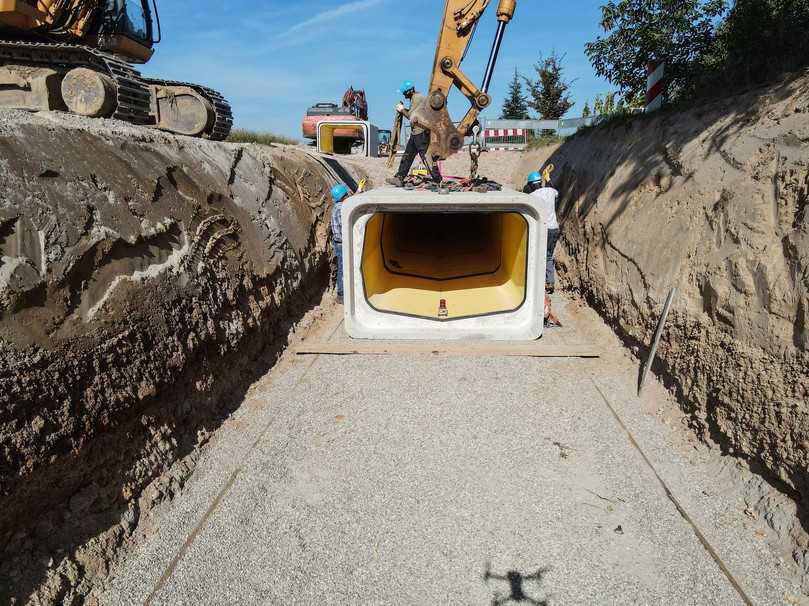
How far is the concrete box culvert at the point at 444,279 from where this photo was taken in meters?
5.47

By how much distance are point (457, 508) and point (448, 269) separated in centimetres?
470

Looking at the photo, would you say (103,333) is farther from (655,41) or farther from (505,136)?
(505,136)

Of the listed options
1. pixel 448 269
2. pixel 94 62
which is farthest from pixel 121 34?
pixel 448 269

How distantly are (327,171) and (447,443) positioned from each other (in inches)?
298

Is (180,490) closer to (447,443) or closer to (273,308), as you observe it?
(447,443)

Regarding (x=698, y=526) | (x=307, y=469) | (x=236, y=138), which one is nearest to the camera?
(x=698, y=526)

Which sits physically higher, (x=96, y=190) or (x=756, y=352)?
(x=96, y=190)

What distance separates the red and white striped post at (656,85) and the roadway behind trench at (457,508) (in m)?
5.06

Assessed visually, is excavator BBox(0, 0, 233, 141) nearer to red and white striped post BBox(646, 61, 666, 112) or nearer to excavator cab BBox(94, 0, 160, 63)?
excavator cab BBox(94, 0, 160, 63)

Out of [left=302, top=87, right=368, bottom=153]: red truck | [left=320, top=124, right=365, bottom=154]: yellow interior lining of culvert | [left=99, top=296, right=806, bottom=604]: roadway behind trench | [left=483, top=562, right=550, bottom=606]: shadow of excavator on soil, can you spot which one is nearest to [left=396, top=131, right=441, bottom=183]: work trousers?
[left=99, top=296, right=806, bottom=604]: roadway behind trench

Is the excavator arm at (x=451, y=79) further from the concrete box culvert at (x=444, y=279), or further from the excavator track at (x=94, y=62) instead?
the excavator track at (x=94, y=62)

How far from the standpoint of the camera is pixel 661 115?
22.9ft

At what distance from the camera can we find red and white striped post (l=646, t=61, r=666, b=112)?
25.2 feet

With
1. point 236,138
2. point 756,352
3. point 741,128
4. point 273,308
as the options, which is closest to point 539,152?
point 236,138
